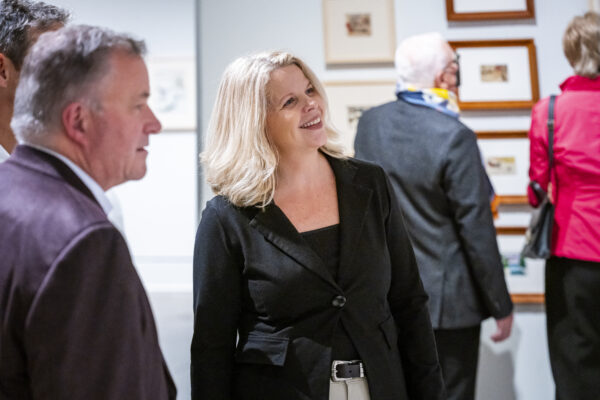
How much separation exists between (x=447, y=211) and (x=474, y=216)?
0.11 meters

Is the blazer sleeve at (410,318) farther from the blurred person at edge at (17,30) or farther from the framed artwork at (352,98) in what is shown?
the framed artwork at (352,98)

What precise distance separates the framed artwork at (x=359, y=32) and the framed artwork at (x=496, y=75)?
34 cm

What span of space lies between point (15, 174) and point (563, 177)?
7.61 ft

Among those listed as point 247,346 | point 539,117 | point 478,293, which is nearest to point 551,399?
point 478,293

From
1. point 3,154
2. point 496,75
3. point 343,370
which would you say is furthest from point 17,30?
point 496,75

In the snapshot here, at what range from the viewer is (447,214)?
2.46 m

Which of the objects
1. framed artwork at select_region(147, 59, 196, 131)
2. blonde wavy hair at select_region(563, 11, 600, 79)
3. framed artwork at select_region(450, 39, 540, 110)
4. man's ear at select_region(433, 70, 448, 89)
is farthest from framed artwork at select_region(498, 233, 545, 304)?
framed artwork at select_region(147, 59, 196, 131)

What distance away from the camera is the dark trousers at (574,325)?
2691mm

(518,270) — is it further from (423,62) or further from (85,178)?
(85,178)

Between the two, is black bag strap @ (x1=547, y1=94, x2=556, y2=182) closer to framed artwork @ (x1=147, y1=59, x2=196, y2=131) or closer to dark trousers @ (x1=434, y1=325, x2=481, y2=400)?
dark trousers @ (x1=434, y1=325, x2=481, y2=400)

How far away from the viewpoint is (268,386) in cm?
152

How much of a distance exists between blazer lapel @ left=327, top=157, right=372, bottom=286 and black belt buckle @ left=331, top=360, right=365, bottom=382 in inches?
7.5

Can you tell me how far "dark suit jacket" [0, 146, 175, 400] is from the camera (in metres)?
0.90

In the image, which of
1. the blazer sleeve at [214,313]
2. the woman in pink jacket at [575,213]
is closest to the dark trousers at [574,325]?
the woman in pink jacket at [575,213]
